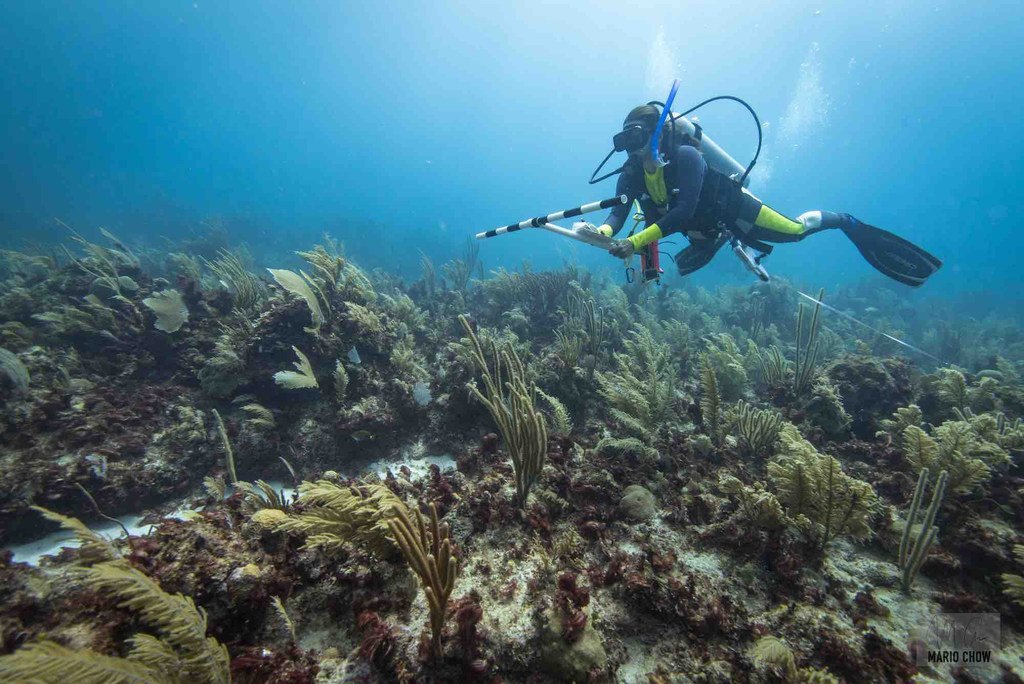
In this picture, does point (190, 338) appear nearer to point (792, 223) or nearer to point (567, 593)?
point (567, 593)

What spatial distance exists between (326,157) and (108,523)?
510 feet

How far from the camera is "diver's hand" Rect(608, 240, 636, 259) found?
459 centimetres

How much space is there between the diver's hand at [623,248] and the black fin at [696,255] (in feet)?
9.77

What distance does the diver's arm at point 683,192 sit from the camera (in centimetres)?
505

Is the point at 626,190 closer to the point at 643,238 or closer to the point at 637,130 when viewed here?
the point at 637,130

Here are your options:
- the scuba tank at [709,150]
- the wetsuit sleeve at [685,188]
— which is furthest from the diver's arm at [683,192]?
the scuba tank at [709,150]

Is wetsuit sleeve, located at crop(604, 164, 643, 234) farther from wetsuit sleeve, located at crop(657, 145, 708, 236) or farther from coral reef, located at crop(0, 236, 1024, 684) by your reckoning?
coral reef, located at crop(0, 236, 1024, 684)

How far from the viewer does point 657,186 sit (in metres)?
5.94

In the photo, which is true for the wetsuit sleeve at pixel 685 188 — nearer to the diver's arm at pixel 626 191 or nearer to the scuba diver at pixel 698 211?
the scuba diver at pixel 698 211

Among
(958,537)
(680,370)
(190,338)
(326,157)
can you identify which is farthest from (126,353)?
(326,157)

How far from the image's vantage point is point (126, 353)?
5969 mm

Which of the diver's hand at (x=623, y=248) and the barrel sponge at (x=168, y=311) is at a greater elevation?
the diver's hand at (x=623, y=248)

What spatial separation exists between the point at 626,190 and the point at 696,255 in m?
1.97

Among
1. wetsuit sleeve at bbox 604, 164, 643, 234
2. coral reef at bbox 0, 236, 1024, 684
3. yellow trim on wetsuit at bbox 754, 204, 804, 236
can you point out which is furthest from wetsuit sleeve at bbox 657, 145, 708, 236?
coral reef at bbox 0, 236, 1024, 684
